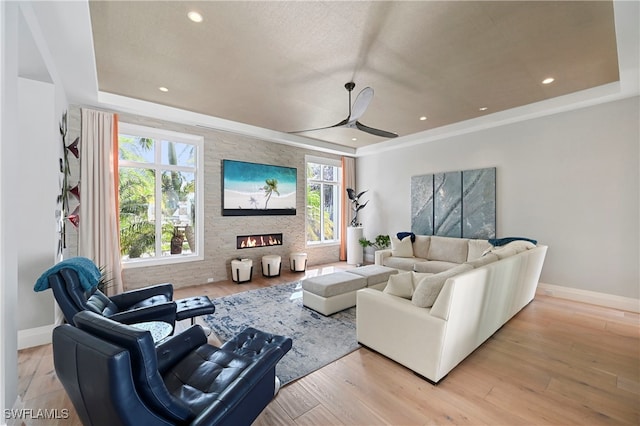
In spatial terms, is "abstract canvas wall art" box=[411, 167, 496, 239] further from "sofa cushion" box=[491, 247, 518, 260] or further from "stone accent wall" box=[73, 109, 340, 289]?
"stone accent wall" box=[73, 109, 340, 289]

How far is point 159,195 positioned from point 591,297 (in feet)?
22.5

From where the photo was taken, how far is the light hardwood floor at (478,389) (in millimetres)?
1771

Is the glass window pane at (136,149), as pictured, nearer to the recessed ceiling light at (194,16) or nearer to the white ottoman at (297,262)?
the recessed ceiling light at (194,16)

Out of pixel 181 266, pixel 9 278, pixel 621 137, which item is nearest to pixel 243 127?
pixel 181 266

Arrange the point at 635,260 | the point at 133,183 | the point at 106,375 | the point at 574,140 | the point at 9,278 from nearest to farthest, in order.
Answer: the point at 106,375 < the point at 9,278 < the point at 635,260 < the point at 574,140 < the point at 133,183

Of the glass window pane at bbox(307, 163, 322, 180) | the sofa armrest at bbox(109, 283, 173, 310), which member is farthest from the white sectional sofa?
the glass window pane at bbox(307, 163, 322, 180)

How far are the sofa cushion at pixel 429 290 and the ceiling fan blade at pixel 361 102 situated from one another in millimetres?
1875

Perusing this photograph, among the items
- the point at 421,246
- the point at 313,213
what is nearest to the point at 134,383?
the point at 421,246

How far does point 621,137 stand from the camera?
3.61 m

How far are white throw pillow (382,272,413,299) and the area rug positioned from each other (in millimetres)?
698

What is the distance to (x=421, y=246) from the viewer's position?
5.35 metres

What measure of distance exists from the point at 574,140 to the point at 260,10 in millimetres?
4686

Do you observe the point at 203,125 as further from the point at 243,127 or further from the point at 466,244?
the point at 466,244

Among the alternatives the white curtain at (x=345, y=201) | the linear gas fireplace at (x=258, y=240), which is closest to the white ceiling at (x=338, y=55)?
the linear gas fireplace at (x=258, y=240)
